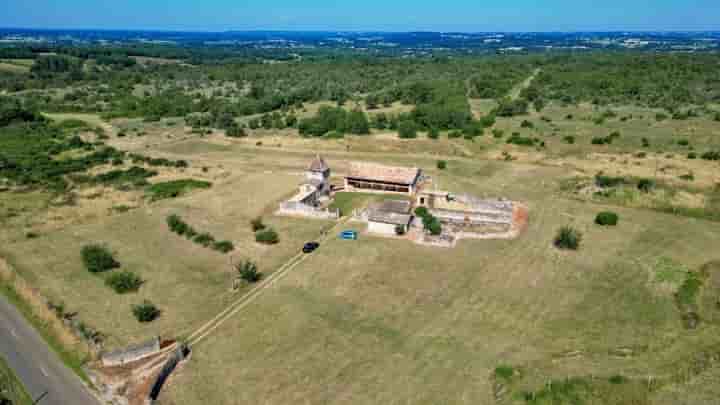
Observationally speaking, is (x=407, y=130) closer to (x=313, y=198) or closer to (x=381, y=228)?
(x=313, y=198)

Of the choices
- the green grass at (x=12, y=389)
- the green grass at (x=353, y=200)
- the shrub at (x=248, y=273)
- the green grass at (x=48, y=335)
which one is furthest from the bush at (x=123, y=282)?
the green grass at (x=353, y=200)

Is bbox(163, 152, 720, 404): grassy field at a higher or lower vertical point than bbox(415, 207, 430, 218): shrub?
lower

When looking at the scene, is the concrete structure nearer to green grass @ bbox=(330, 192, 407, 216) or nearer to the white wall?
green grass @ bbox=(330, 192, 407, 216)

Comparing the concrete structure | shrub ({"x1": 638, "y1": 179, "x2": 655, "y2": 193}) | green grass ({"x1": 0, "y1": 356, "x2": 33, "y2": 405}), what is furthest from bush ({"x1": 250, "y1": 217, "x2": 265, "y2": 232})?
shrub ({"x1": 638, "y1": 179, "x2": 655, "y2": 193})

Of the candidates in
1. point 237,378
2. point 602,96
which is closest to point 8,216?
point 237,378

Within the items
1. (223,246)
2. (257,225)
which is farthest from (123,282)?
(257,225)

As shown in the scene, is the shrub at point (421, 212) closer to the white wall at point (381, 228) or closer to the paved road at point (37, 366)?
the white wall at point (381, 228)
